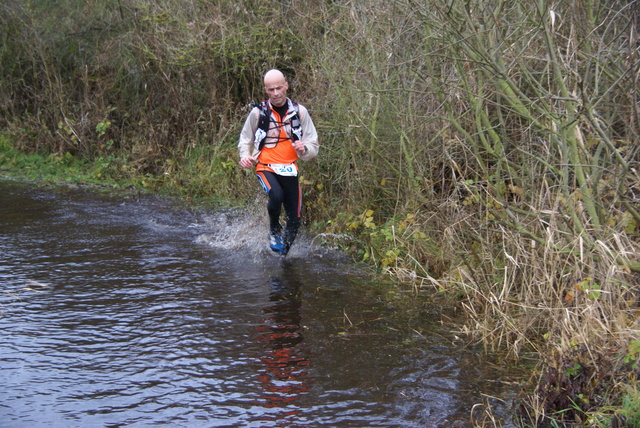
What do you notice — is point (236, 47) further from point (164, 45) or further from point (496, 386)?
point (496, 386)

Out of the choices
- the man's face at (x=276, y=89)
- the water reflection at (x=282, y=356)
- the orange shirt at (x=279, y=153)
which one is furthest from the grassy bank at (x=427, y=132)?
the water reflection at (x=282, y=356)

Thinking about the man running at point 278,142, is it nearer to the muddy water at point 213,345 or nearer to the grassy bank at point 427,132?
the grassy bank at point 427,132

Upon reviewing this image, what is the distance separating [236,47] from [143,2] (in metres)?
2.31

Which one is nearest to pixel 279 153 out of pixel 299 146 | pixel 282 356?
pixel 299 146

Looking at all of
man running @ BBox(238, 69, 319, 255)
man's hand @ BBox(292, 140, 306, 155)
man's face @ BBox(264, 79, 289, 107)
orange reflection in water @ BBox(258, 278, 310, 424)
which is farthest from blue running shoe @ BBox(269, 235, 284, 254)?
man's face @ BBox(264, 79, 289, 107)

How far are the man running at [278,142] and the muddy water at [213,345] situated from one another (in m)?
0.85

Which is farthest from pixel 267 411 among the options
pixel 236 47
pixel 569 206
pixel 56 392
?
pixel 236 47

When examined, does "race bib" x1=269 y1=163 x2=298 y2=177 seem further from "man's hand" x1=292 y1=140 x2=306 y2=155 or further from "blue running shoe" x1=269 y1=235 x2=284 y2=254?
"blue running shoe" x1=269 y1=235 x2=284 y2=254

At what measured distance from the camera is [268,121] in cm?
745

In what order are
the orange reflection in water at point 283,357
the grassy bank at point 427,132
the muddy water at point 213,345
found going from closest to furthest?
the muddy water at point 213,345, the orange reflection in water at point 283,357, the grassy bank at point 427,132

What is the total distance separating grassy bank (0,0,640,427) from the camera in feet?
15.9

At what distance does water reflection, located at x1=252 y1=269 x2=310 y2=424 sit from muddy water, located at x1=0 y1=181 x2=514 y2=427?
1 cm

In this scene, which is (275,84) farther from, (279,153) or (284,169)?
(284,169)

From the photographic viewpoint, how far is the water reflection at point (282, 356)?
4.33 metres
